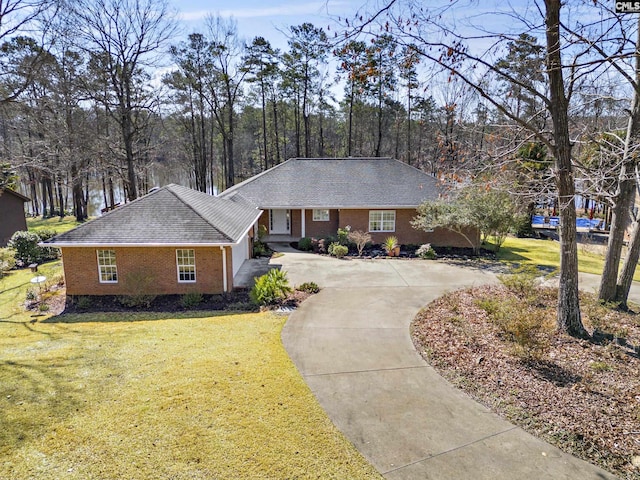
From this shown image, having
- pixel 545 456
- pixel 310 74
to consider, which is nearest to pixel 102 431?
pixel 545 456

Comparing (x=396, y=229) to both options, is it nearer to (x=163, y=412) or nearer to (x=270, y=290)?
(x=270, y=290)

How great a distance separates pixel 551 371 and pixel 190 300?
1083 centimetres

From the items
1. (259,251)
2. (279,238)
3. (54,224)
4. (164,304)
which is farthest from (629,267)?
(54,224)

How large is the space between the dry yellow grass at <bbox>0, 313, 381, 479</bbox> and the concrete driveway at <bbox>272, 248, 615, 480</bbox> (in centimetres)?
44

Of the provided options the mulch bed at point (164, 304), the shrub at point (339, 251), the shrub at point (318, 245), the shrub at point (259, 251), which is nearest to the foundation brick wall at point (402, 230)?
the shrub at point (318, 245)

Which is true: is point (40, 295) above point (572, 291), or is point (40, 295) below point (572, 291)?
below

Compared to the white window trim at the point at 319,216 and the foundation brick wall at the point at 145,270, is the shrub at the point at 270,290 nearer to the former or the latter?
the foundation brick wall at the point at 145,270

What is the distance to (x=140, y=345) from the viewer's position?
8.76 m

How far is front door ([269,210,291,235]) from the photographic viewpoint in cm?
2494

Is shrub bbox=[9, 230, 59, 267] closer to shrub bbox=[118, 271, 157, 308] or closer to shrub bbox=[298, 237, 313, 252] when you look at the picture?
shrub bbox=[118, 271, 157, 308]

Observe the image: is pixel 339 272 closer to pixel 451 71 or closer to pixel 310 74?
pixel 451 71

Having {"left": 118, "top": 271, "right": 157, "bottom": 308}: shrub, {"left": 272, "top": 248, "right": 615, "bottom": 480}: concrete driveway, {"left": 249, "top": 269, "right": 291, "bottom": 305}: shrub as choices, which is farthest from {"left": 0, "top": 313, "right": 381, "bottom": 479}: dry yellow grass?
{"left": 118, "top": 271, "right": 157, "bottom": 308}: shrub

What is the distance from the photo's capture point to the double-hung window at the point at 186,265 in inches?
530

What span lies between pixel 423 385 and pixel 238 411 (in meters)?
3.43
